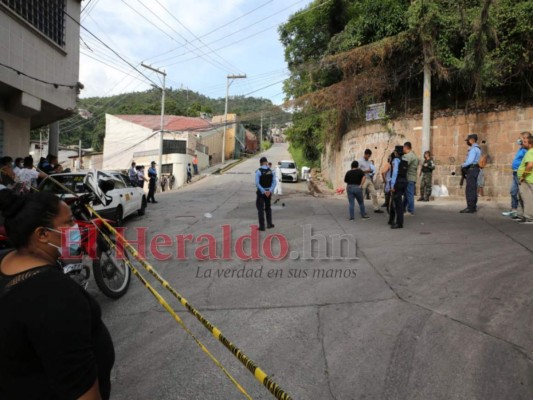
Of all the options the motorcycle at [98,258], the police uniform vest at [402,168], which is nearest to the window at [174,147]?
the police uniform vest at [402,168]

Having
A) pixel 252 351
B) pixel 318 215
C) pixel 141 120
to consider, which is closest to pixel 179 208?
pixel 318 215

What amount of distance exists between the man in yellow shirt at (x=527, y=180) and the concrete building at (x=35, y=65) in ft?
40.1

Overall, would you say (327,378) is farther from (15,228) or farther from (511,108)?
(511,108)

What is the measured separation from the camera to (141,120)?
42.3m

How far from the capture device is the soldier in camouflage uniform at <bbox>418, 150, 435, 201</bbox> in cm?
1220

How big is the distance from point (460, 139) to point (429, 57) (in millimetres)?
3091

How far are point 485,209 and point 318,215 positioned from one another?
4.43 metres

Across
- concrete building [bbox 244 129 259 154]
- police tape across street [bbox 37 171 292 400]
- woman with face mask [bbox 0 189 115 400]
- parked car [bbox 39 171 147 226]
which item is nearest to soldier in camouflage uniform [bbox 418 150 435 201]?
parked car [bbox 39 171 147 226]

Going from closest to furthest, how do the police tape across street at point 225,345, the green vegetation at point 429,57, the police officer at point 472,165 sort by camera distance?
the police tape across street at point 225,345 → the police officer at point 472,165 → the green vegetation at point 429,57

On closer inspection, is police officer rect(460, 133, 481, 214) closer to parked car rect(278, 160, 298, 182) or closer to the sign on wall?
the sign on wall

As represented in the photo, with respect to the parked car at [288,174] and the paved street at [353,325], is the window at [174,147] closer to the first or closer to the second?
the parked car at [288,174]

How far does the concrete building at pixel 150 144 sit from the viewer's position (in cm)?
3600

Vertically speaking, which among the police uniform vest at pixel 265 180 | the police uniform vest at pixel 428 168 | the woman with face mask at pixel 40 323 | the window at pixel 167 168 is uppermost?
the window at pixel 167 168

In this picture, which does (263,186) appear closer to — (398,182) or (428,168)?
(398,182)
